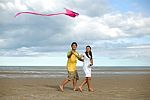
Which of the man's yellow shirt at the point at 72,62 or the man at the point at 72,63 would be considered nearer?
the man at the point at 72,63

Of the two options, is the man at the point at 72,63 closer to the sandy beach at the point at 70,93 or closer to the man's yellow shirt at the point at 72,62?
the man's yellow shirt at the point at 72,62

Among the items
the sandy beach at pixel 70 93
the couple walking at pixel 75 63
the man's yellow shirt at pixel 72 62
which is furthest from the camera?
the man's yellow shirt at pixel 72 62

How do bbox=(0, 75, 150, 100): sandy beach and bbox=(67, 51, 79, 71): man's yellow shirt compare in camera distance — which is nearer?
bbox=(0, 75, 150, 100): sandy beach

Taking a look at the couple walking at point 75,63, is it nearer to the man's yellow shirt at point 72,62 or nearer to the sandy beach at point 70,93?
the man's yellow shirt at point 72,62

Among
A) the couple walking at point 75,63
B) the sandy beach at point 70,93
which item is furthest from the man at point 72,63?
the sandy beach at point 70,93

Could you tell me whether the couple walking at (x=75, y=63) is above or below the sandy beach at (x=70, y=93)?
above

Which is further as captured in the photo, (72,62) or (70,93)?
(72,62)

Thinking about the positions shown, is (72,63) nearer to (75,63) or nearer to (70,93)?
(75,63)

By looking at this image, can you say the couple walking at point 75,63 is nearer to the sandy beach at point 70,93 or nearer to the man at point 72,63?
the man at point 72,63

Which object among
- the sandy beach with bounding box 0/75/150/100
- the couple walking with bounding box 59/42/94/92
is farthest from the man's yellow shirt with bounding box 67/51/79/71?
the sandy beach with bounding box 0/75/150/100

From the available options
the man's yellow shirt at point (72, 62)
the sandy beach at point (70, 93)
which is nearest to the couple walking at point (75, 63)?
the man's yellow shirt at point (72, 62)

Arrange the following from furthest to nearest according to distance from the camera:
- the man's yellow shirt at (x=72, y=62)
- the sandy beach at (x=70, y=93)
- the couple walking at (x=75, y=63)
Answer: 1. the man's yellow shirt at (x=72, y=62)
2. the couple walking at (x=75, y=63)
3. the sandy beach at (x=70, y=93)

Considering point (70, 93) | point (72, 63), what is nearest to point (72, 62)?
point (72, 63)

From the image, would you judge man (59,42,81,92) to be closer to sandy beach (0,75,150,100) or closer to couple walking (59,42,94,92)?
couple walking (59,42,94,92)
